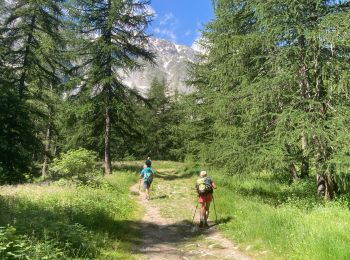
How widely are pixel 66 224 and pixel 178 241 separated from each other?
3.33 m

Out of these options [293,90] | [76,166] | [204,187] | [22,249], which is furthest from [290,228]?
[76,166]

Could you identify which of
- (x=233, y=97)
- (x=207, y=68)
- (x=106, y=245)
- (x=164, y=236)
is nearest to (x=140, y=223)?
(x=164, y=236)

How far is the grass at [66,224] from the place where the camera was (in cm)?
671

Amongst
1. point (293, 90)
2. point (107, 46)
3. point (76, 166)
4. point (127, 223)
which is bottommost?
point (127, 223)

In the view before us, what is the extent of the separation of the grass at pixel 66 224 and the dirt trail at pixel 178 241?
0.45m

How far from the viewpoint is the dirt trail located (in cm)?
917

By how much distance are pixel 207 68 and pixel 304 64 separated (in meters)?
14.2

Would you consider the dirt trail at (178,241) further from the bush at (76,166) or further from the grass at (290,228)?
the bush at (76,166)

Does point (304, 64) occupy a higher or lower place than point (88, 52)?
lower

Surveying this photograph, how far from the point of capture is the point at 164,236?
11.2 m

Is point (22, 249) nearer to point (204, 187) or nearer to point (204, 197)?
point (204, 197)

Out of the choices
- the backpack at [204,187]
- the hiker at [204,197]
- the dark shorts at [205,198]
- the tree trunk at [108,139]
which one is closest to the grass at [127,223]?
the hiker at [204,197]

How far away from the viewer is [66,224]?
870 cm

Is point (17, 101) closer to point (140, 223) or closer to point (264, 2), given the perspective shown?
point (140, 223)
